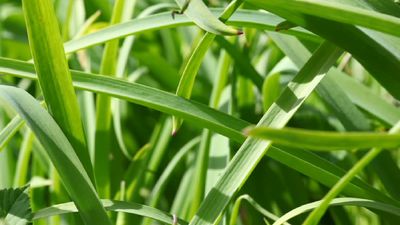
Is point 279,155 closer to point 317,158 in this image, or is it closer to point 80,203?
point 317,158

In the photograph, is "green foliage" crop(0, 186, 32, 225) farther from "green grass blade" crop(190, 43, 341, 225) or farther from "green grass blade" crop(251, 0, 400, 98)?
"green grass blade" crop(251, 0, 400, 98)

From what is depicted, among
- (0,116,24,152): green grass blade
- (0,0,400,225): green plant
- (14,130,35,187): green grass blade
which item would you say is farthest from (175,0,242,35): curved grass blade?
(14,130,35,187): green grass blade

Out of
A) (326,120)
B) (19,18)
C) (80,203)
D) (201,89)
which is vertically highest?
(19,18)

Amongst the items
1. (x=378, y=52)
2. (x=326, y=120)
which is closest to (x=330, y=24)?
(x=378, y=52)

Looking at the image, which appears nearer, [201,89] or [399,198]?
[399,198]

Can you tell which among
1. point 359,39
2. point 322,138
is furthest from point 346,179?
point 359,39

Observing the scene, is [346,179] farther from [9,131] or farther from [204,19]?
[9,131]

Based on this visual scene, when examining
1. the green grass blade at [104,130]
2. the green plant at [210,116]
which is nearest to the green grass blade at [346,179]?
the green plant at [210,116]
